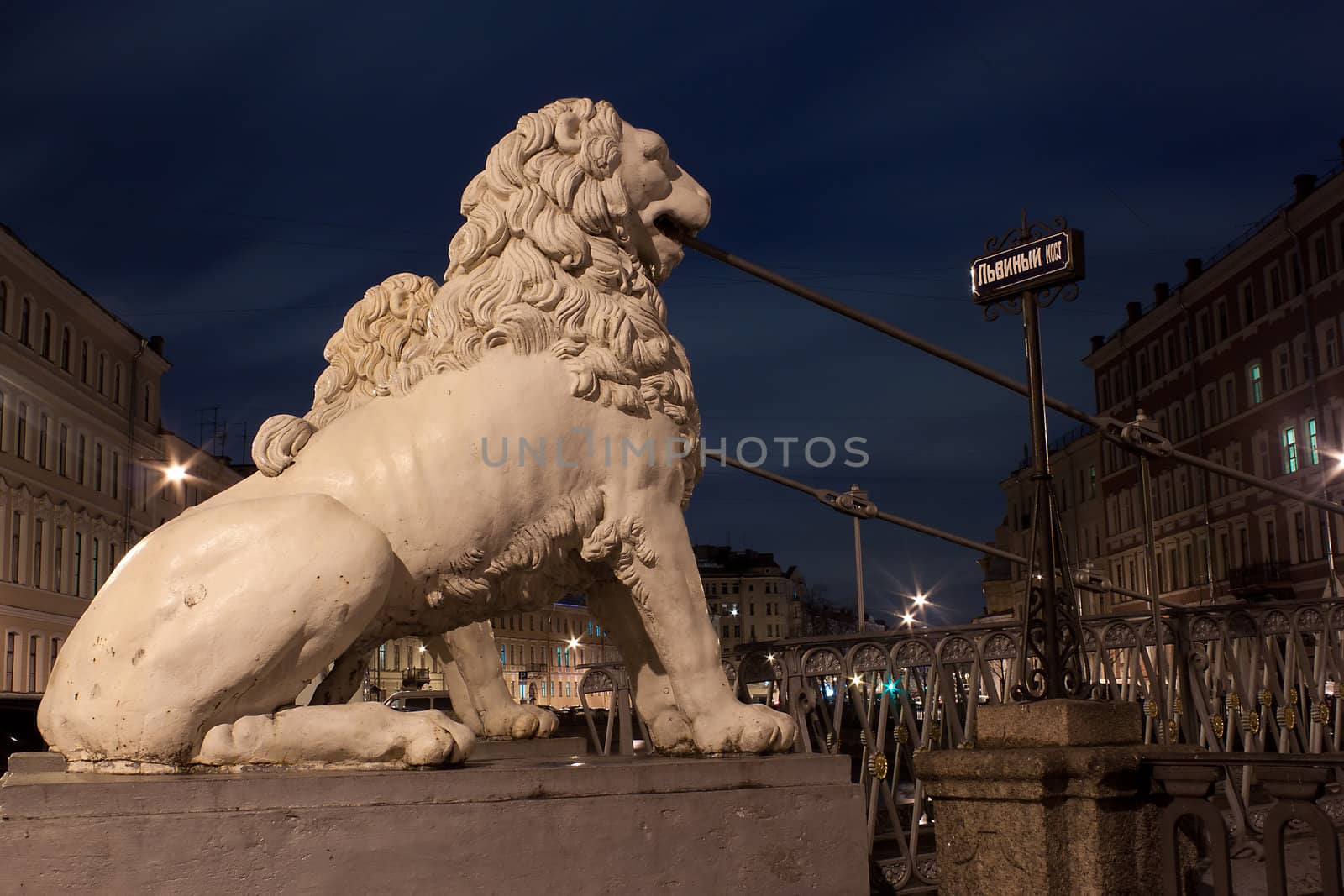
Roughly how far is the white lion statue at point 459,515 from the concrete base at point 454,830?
0.23 metres

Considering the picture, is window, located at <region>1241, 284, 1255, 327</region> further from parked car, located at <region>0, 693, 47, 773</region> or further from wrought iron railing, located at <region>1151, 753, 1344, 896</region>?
wrought iron railing, located at <region>1151, 753, 1344, 896</region>

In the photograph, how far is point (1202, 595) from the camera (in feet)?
150

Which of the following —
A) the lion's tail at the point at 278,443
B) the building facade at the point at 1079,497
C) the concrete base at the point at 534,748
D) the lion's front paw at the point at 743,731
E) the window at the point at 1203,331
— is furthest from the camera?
the building facade at the point at 1079,497

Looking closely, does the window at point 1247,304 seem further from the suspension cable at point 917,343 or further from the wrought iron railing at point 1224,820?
the wrought iron railing at point 1224,820

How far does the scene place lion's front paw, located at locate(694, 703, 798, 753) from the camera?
4141mm

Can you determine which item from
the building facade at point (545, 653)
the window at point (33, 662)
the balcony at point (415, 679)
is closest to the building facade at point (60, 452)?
the window at point (33, 662)

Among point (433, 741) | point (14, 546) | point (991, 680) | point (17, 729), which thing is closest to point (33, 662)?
point (14, 546)

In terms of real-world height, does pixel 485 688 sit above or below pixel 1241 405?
below

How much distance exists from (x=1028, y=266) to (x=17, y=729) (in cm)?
787

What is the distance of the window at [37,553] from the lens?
116 ft

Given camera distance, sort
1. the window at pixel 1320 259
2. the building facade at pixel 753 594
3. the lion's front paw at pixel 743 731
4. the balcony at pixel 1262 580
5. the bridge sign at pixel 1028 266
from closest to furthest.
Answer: the lion's front paw at pixel 743 731
the bridge sign at pixel 1028 266
the window at pixel 1320 259
the balcony at pixel 1262 580
the building facade at pixel 753 594

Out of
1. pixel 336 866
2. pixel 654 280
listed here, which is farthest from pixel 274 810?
pixel 654 280

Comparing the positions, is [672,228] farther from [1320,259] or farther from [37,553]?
[1320,259]

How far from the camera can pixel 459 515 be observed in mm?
3902
